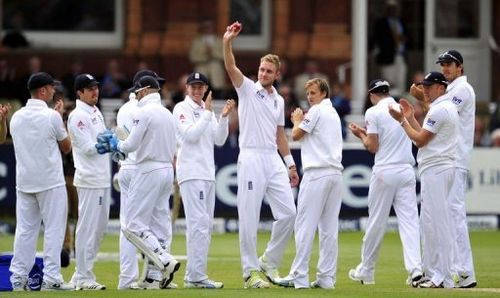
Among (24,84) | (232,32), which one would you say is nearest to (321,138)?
(232,32)

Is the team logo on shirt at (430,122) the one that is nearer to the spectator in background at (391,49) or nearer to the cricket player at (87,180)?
the cricket player at (87,180)

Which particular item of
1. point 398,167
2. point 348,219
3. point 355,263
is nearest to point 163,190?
point 398,167

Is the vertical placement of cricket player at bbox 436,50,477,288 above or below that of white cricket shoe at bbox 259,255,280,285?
above

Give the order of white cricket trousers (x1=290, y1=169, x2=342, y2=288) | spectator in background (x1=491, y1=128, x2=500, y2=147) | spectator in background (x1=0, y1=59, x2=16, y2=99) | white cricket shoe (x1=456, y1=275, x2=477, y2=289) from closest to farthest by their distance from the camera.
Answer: white cricket trousers (x1=290, y1=169, x2=342, y2=288) < white cricket shoe (x1=456, y1=275, x2=477, y2=289) < spectator in background (x1=491, y1=128, x2=500, y2=147) < spectator in background (x1=0, y1=59, x2=16, y2=99)

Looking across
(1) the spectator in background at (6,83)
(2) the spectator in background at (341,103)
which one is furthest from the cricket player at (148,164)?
(1) the spectator in background at (6,83)

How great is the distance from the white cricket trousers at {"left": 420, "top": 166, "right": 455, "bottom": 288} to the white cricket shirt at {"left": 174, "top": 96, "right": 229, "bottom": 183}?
228 centimetres

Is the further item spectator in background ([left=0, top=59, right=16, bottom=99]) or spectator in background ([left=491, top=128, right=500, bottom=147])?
spectator in background ([left=0, top=59, right=16, bottom=99])

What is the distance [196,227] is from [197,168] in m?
0.64

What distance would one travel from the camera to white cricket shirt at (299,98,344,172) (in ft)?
56.6

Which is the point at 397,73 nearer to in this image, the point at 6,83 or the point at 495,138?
the point at 495,138

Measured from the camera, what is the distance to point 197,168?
17.5m

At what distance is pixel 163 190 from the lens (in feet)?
56.5

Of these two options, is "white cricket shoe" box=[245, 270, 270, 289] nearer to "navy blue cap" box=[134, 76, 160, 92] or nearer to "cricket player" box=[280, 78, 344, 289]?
"cricket player" box=[280, 78, 344, 289]

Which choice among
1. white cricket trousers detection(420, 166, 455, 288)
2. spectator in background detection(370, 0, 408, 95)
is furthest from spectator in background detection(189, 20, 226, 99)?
white cricket trousers detection(420, 166, 455, 288)
